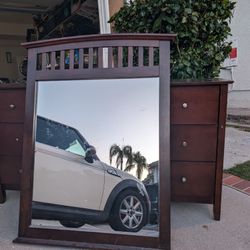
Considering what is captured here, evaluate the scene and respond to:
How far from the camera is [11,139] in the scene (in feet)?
6.59

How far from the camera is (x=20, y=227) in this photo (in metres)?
1.65

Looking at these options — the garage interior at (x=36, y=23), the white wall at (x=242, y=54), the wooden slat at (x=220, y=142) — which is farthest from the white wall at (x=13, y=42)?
the wooden slat at (x=220, y=142)

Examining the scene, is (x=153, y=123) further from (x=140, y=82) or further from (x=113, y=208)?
(x=113, y=208)

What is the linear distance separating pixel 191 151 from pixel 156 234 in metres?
0.54

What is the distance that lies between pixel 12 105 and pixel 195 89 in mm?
1178

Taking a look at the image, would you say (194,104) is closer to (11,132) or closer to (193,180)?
(193,180)

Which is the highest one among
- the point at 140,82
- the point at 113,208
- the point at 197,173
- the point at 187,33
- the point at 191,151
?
the point at 187,33

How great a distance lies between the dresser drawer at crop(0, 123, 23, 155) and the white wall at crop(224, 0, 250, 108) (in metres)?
5.03

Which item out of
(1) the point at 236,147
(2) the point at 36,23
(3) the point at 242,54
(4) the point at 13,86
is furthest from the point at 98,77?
(2) the point at 36,23

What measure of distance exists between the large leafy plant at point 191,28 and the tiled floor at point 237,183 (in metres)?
0.93

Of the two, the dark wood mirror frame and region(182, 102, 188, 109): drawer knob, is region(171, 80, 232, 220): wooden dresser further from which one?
the dark wood mirror frame

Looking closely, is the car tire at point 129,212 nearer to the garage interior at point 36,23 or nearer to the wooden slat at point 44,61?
the wooden slat at point 44,61

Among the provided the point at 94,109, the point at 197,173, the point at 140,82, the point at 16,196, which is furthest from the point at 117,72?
the point at 16,196

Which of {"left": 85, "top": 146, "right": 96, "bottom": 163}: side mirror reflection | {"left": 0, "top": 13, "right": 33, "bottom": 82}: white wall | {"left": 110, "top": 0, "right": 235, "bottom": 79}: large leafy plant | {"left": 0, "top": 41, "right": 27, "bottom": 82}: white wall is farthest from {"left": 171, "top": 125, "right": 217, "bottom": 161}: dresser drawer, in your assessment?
{"left": 0, "top": 41, "right": 27, "bottom": 82}: white wall
